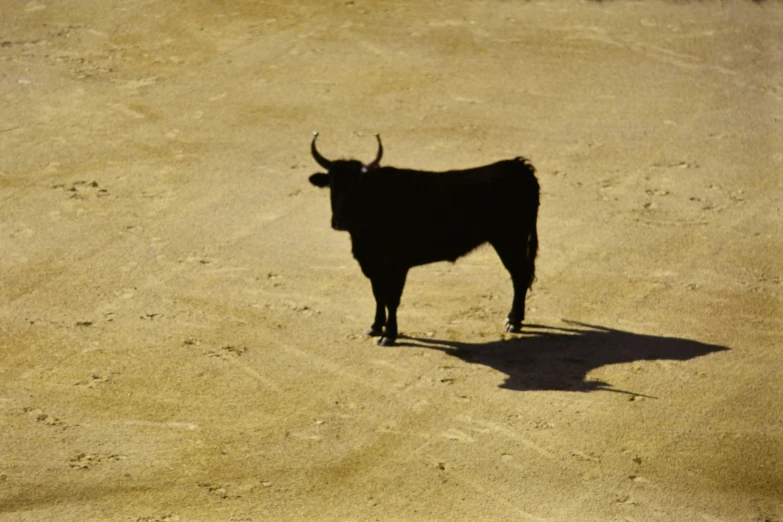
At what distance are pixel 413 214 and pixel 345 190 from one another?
71 centimetres

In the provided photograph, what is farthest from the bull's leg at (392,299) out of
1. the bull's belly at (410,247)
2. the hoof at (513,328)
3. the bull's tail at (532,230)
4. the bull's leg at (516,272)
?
the bull's tail at (532,230)

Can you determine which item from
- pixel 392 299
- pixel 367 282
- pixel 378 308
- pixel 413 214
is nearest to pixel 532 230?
pixel 413 214

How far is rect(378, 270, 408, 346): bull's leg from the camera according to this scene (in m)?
12.0

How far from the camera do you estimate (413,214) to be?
12055 millimetres

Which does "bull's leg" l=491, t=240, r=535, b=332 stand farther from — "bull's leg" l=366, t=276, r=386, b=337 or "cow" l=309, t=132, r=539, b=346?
"bull's leg" l=366, t=276, r=386, b=337

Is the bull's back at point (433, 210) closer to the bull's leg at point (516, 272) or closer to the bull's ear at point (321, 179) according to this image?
the bull's leg at point (516, 272)

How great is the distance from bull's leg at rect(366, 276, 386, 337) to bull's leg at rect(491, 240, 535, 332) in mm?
1193

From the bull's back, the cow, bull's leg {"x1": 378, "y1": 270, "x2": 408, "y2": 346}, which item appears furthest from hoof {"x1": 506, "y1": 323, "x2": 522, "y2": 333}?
bull's leg {"x1": 378, "y1": 270, "x2": 408, "y2": 346}

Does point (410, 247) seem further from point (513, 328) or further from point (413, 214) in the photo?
point (513, 328)

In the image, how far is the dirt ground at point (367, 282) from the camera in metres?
10.0

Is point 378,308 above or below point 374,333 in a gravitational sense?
above

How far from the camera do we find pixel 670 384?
11414 mm

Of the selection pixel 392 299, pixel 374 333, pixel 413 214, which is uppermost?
pixel 413 214

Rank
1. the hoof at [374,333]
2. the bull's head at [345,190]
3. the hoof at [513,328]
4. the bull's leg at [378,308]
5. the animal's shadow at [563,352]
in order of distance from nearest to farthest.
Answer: the animal's shadow at [563,352]
the bull's head at [345,190]
the bull's leg at [378,308]
the hoof at [374,333]
the hoof at [513,328]
